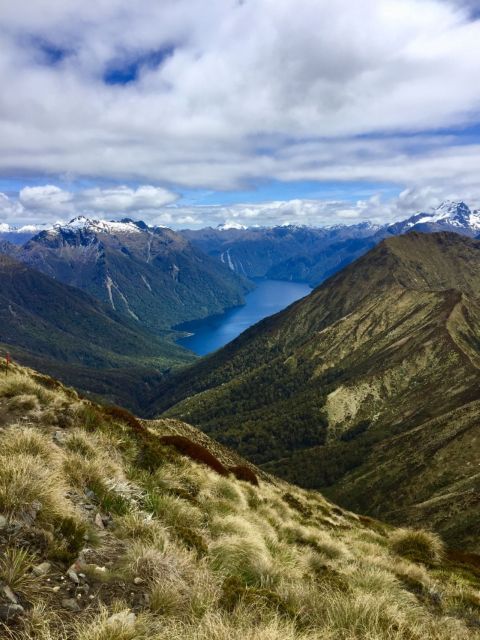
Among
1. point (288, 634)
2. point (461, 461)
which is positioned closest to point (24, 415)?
point (288, 634)

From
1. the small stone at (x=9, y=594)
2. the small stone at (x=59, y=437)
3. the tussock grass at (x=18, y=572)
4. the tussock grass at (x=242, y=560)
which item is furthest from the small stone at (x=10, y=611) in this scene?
the small stone at (x=59, y=437)

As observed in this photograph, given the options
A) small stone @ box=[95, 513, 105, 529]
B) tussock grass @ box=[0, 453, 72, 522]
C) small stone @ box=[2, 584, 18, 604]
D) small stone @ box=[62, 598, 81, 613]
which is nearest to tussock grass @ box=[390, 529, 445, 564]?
small stone @ box=[95, 513, 105, 529]

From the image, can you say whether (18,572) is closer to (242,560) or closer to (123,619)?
(123,619)

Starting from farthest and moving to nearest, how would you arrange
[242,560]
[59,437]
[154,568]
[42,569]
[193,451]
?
[193,451] → [59,437] → [242,560] → [154,568] → [42,569]

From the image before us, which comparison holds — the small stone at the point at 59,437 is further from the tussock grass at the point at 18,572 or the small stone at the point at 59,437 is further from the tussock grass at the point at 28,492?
the tussock grass at the point at 18,572

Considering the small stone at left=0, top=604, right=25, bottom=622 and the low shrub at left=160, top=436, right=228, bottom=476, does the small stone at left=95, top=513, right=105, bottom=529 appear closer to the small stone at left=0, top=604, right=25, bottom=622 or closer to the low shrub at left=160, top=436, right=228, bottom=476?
the small stone at left=0, top=604, right=25, bottom=622

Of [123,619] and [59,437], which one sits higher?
[59,437]

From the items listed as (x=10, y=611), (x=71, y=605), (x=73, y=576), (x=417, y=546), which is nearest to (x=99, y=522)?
(x=73, y=576)

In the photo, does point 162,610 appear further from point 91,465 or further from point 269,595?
point 91,465
